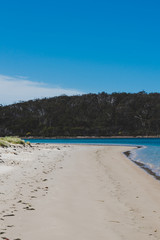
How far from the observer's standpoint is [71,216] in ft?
20.1

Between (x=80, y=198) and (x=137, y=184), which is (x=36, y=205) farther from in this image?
(x=137, y=184)

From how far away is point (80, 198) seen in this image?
8109 mm

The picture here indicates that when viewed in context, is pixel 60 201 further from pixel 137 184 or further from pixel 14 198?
pixel 137 184

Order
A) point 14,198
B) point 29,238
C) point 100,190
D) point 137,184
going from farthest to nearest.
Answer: point 137,184
point 100,190
point 14,198
point 29,238

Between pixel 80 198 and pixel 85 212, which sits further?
pixel 80 198

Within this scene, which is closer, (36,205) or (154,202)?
(36,205)

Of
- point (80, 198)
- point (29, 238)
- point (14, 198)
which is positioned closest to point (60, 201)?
point (80, 198)

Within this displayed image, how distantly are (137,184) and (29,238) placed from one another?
7875 millimetres

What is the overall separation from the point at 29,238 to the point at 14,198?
9.87 feet

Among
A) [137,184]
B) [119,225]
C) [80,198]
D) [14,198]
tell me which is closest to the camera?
[119,225]

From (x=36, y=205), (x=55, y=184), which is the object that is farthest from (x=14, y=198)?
(x=55, y=184)

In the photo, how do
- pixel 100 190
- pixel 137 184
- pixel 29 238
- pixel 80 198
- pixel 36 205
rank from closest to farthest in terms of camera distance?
pixel 29 238, pixel 36 205, pixel 80 198, pixel 100 190, pixel 137 184

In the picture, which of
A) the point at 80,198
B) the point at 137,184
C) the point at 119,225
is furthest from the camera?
the point at 137,184

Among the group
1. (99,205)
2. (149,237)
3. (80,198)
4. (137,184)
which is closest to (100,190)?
(80,198)
